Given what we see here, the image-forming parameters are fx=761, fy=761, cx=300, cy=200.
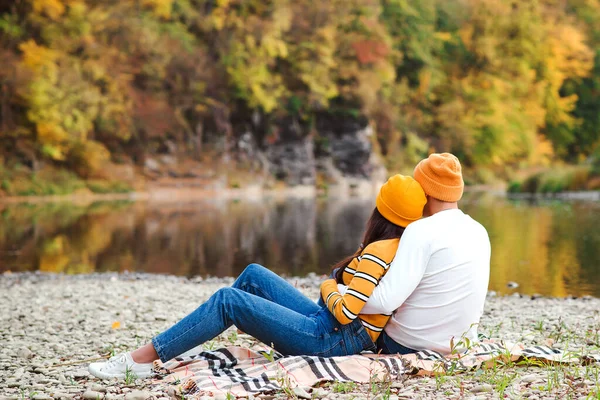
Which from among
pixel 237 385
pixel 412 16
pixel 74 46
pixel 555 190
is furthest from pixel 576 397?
pixel 412 16

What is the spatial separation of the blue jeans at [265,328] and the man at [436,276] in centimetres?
19

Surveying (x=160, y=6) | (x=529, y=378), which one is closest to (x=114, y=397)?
(x=529, y=378)

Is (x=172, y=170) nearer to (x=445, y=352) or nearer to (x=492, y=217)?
(x=492, y=217)

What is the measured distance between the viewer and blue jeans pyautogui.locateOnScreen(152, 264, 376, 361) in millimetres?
3773

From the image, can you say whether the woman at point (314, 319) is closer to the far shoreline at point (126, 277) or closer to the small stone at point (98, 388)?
the small stone at point (98, 388)

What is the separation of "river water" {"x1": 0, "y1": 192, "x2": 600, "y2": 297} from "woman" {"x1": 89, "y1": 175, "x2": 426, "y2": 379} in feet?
15.1

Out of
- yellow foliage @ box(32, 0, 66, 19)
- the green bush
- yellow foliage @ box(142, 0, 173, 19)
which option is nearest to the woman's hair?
yellow foliage @ box(32, 0, 66, 19)

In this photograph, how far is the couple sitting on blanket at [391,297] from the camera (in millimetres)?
3627

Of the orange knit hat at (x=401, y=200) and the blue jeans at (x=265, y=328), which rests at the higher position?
the orange knit hat at (x=401, y=200)

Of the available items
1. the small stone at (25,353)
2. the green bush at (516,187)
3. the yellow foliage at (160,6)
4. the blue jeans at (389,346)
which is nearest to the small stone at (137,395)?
the blue jeans at (389,346)

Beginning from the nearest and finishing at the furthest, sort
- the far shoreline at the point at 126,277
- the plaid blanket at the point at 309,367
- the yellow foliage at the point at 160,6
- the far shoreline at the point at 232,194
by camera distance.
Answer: the plaid blanket at the point at 309,367
the far shoreline at the point at 126,277
the far shoreline at the point at 232,194
the yellow foliage at the point at 160,6

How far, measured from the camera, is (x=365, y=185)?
1300 inches

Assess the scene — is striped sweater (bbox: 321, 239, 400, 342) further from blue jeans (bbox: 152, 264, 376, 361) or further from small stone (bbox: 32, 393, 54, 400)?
small stone (bbox: 32, 393, 54, 400)

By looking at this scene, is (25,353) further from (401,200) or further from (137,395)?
(401,200)
